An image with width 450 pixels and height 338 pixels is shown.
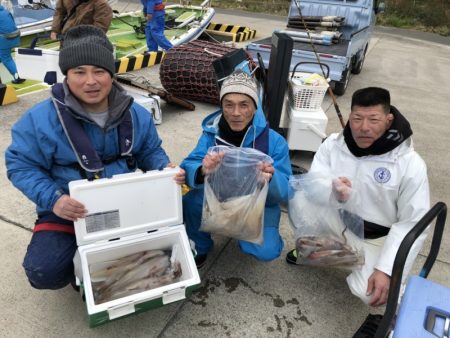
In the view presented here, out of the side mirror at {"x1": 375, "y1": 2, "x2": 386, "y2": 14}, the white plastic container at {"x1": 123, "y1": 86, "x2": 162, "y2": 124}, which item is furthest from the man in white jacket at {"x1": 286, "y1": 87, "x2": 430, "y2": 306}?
the side mirror at {"x1": 375, "y1": 2, "x2": 386, "y2": 14}

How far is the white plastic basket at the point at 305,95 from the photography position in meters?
3.34

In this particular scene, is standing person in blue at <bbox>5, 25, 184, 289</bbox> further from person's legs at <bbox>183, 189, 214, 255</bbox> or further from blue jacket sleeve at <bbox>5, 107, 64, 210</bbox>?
person's legs at <bbox>183, 189, 214, 255</bbox>

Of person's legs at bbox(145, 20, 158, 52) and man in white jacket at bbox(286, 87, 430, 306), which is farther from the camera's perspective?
person's legs at bbox(145, 20, 158, 52)

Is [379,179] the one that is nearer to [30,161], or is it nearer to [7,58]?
[30,161]

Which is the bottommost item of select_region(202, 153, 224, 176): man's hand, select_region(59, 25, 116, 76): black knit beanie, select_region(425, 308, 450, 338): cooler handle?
select_region(425, 308, 450, 338): cooler handle

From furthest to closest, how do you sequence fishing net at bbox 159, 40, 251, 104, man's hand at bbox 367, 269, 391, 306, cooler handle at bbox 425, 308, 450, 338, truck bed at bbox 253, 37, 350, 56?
truck bed at bbox 253, 37, 350, 56 → fishing net at bbox 159, 40, 251, 104 → man's hand at bbox 367, 269, 391, 306 → cooler handle at bbox 425, 308, 450, 338

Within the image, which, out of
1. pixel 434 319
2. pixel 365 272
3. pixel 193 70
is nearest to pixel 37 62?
pixel 193 70

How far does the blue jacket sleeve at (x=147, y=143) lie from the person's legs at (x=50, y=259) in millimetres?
545

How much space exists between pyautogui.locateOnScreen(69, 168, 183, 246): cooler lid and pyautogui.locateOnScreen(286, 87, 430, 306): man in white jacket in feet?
2.71

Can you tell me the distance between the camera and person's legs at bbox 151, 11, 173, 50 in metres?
6.87

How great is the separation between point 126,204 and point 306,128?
218cm

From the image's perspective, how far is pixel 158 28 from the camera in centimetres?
699

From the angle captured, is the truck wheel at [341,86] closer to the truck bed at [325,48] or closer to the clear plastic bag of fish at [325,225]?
the truck bed at [325,48]

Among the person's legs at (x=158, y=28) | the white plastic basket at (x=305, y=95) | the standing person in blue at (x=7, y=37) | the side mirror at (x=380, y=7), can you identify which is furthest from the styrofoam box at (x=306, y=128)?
the side mirror at (x=380, y=7)
